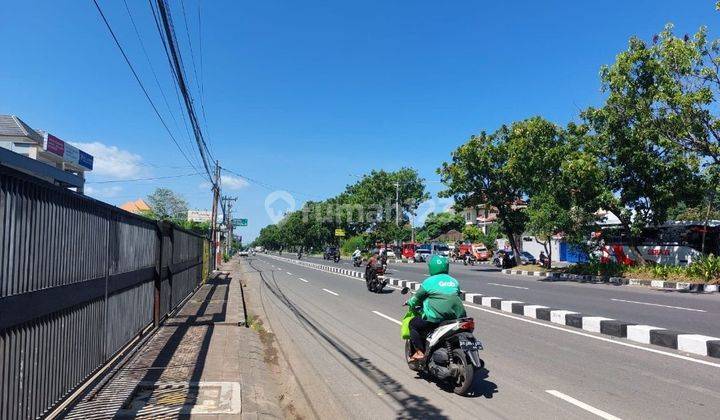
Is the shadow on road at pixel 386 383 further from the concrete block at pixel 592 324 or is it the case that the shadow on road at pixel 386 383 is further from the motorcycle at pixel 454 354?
the concrete block at pixel 592 324

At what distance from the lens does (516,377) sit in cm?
637

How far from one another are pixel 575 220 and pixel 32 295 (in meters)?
24.1

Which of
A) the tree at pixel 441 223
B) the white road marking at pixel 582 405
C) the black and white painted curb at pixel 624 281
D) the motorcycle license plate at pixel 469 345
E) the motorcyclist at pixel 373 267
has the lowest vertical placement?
→ the black and white painted curb at pixel 624 281

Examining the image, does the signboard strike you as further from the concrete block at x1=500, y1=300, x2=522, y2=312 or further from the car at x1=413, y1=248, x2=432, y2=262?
the concrete block at x1=500, y1=300, x2=522, y2=312

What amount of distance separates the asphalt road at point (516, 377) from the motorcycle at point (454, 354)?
0.18 meters

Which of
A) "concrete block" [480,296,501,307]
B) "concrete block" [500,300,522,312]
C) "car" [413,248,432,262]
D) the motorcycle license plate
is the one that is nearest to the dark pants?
the motorcycle license plate

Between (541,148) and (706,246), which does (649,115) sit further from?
(706,246)

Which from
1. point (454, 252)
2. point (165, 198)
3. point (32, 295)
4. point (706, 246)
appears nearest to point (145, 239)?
point (32, 295)

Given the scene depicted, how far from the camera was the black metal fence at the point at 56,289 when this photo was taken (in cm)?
340

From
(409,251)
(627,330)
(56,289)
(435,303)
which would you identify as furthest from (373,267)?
(409,251)

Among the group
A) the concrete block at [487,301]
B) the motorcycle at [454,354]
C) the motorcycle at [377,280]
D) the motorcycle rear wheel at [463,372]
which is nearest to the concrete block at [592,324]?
the concrete block at [487,301]

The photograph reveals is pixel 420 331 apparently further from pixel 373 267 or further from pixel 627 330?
pixel 373 267

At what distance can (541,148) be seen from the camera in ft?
87.6

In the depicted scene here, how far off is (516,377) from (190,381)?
370 centimetres
